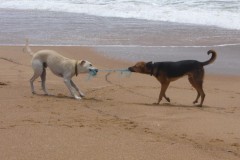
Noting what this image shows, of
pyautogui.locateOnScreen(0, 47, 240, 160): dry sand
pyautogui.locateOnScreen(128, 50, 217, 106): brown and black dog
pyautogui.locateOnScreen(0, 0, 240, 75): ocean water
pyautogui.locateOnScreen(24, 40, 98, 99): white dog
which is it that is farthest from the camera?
pyautogui.locateOnScreen(0, 0, 240, 75): ocean water

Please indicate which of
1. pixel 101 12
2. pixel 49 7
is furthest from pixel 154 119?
pixel 49 7

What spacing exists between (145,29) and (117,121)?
38.9 feet

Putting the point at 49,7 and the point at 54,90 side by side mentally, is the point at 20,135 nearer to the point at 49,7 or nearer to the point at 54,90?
the point at 54,90

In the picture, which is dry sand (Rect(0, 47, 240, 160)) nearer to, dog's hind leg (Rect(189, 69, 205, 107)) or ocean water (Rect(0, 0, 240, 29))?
dog's hind leg (Rect(189, 69, 205, 107))

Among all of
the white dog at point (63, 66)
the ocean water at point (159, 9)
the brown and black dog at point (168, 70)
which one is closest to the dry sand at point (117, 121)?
the white dog at point (63, 66)

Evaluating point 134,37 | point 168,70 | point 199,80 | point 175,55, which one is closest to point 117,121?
point 168,70

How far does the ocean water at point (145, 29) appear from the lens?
13195 millimetres

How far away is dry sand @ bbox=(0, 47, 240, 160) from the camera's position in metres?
4.96

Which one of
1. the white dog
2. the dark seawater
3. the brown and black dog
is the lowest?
the dark seawater

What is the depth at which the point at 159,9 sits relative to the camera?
23.5 metres

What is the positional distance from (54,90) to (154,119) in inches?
112

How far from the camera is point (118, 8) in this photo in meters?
25.1

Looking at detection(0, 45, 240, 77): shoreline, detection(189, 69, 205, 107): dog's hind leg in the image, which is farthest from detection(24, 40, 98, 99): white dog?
detection(0, 45, 240, 77): shoreline

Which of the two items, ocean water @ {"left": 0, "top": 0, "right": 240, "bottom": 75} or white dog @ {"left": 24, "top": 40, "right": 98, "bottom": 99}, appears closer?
white dog @ {"left": 24, "top": 40, "right": 98, "bottom": 99}
